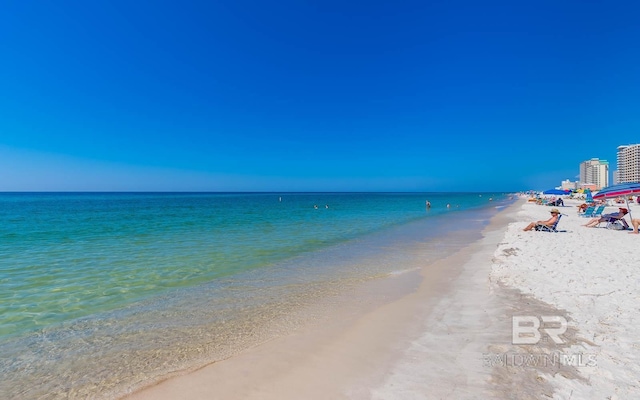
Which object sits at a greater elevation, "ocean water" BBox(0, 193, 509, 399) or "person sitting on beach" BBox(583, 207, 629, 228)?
"person sitting on beach" BBox(583, 207, 629, 228)

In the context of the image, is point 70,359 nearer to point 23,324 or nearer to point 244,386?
point 23,324

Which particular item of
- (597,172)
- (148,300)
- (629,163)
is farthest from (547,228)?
(597,172)

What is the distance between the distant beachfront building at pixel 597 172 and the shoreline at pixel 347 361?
132 m

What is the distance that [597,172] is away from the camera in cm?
11056

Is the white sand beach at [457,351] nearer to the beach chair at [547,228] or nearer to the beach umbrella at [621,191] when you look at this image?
the beach chair at [547,228]

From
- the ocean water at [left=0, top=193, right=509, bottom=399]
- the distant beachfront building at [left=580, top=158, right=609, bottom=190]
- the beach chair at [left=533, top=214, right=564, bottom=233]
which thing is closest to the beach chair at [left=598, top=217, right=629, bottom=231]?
the beach chair at [left=533, top=214, right=564, bottom=233]

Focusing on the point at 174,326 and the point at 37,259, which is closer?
the point at 174,326

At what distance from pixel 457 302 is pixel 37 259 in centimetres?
1365

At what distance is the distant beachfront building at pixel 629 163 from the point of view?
8956 cm

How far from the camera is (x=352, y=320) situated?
5449 mm

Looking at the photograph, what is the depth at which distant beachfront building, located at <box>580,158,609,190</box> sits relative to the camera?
Result: 108 m

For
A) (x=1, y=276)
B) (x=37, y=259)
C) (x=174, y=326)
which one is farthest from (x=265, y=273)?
(x=37, y=259)

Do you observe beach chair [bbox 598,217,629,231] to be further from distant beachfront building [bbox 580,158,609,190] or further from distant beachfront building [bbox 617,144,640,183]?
distant beachfront building [bbox 580,158,609,190]

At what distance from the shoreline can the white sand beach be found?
0.05 feet
